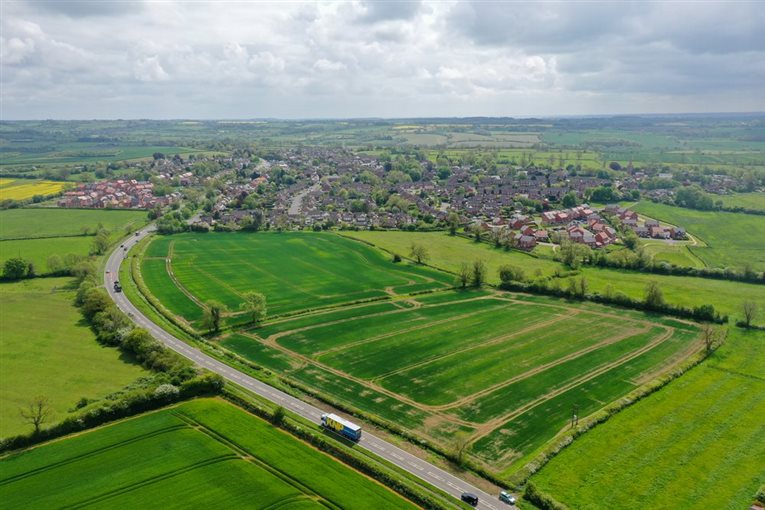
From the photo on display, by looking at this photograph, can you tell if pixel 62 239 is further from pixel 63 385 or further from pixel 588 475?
pixel 588 475

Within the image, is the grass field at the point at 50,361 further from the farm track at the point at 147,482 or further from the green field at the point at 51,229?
the green field at the point at 51,229

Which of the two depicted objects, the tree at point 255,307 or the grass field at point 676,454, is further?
the tree at point 255,307

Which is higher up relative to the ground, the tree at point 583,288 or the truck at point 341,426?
the tree at point 583,288

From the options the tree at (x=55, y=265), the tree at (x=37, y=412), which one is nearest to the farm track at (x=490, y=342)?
the tree at (x=37, y=412)

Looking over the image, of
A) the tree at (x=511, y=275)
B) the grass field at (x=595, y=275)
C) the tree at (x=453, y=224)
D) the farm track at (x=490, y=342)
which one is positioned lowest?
the farm track at (x=490, y=342)

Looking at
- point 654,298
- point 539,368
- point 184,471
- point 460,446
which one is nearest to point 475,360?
point 539,368

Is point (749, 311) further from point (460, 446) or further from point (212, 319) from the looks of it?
point (212, 319)

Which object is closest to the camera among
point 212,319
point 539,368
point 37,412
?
point 37,412

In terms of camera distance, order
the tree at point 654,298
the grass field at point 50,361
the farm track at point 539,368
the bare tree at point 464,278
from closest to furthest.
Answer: the grass field at point 50,361
the farm track at point 539,368
the tree at point 654,298
the bare tree at point 464,278
